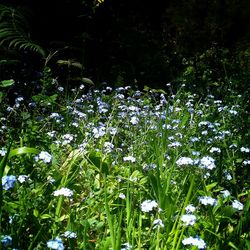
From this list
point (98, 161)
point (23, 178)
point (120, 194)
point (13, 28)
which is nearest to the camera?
point (23, 178)

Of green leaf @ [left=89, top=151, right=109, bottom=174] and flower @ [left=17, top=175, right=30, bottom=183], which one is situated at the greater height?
green leaf @ [left=89, top=151, right=109, bottom=174]

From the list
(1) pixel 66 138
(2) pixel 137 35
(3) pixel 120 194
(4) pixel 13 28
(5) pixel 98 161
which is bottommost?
(3) pixel 120 194

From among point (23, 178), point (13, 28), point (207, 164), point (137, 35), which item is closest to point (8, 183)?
point (23, 178)

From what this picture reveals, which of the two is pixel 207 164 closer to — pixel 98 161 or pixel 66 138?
pixel 98 161

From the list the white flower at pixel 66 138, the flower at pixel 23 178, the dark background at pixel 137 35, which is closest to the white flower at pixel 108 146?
the white flower at pixel 66 138

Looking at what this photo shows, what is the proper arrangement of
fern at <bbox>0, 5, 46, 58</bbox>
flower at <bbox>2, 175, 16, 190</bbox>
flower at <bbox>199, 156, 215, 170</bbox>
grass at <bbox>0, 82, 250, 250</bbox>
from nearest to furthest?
flower at <bbox>2, 175, 16, 190</bbox> < grass at <bbox>0, 82, 250, 250</bbox> < flower at <bbox>199, 156, 215, 170</bbox> < fern at <bbox>0, 5, 46, 58</bbox>

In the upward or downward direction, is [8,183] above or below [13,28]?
below

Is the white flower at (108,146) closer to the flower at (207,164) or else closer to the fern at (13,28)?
the flower at (207,164)

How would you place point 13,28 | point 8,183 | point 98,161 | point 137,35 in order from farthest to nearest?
point 137,35
point 13,28
point 98,161
point 8,183

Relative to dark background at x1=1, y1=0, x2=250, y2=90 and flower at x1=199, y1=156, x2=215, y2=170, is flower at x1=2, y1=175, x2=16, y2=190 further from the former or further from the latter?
dark background at x1=1, y1=0, x2=250, y2=90

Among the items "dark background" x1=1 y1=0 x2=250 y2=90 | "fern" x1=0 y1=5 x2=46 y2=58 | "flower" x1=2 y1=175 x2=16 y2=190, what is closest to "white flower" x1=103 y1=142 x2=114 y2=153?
"flower" x1=2 y1=175 x2=16 y2=190

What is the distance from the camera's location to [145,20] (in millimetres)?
6820

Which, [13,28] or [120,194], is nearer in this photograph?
[120,194]

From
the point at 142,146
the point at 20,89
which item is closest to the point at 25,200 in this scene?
the point at 142,146
